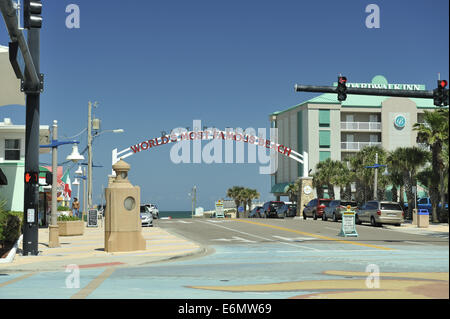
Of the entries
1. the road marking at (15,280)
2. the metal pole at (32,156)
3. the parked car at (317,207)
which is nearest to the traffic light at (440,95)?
the metal pole at (32,156)

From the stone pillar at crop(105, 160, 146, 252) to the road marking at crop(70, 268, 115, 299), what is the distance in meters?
5.60

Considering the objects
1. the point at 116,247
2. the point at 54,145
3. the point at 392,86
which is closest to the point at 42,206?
the point at 54,145

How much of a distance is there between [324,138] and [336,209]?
3611 centimetres

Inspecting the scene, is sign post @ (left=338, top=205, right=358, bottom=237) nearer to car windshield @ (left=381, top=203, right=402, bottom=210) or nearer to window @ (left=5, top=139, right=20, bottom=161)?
car windshield @ (left=381, top=203, right=402, bottom=210)

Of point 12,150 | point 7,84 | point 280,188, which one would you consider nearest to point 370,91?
point 7,84

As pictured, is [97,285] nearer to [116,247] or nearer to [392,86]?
[116,247]

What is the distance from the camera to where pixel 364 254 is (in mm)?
18969

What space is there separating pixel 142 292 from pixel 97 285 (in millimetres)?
1576

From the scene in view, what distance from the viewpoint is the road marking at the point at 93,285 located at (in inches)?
394

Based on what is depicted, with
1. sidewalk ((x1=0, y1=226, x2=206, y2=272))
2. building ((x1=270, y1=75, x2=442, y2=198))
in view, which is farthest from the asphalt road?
building ((x1=270, y1=75, x2=442, y2=198))

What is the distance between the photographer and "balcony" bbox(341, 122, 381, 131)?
80.6 meters

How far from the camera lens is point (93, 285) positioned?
11539 mm

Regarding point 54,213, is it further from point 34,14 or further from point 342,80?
point 342,80

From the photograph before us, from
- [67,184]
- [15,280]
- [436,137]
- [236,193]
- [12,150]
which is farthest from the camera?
[236,193]
